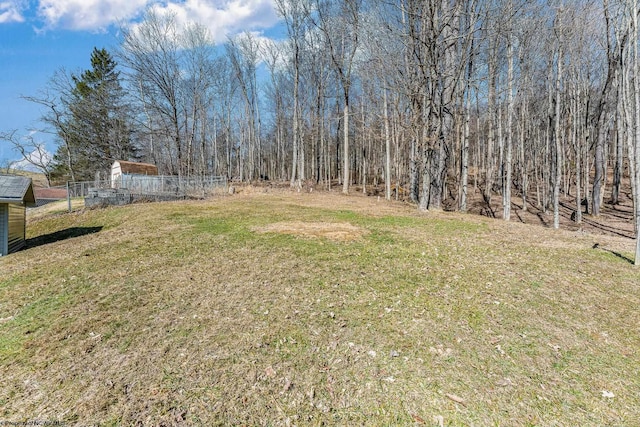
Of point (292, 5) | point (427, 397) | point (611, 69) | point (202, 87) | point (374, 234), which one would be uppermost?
point (292, 5)

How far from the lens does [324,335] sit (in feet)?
9.91

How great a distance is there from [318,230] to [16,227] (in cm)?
729

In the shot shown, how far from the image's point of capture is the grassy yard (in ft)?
7.09

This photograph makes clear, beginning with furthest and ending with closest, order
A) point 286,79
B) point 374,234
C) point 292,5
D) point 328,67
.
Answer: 1. point 286,79
2. point 328,67
3. point 292,5
4. point 374,234

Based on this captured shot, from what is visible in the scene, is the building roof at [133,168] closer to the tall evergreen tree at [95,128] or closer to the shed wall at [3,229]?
the tall evergreen tree at [95,128]

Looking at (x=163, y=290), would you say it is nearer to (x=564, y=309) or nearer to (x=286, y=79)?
(x=564, y=309)

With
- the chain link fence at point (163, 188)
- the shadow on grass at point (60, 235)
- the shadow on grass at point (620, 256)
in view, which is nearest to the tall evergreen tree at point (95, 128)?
the chain link fence at point (163, 188)

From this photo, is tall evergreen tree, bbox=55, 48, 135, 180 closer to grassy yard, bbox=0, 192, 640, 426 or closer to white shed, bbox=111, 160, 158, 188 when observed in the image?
white shed, bbox=111, 160, 158, 188

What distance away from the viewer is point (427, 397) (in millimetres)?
2225

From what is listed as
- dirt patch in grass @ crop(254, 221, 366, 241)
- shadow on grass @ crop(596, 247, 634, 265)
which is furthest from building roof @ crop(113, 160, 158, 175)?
shadow on grass @ crop(596, 247, 634, 265)

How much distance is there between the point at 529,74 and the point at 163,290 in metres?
15.6

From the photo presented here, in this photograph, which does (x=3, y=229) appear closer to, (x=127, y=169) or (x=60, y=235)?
(x=60, y=235)

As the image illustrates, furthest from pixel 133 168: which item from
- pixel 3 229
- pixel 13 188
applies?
pixel 13 188

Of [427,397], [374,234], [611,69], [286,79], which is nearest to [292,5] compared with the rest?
[286,79]
